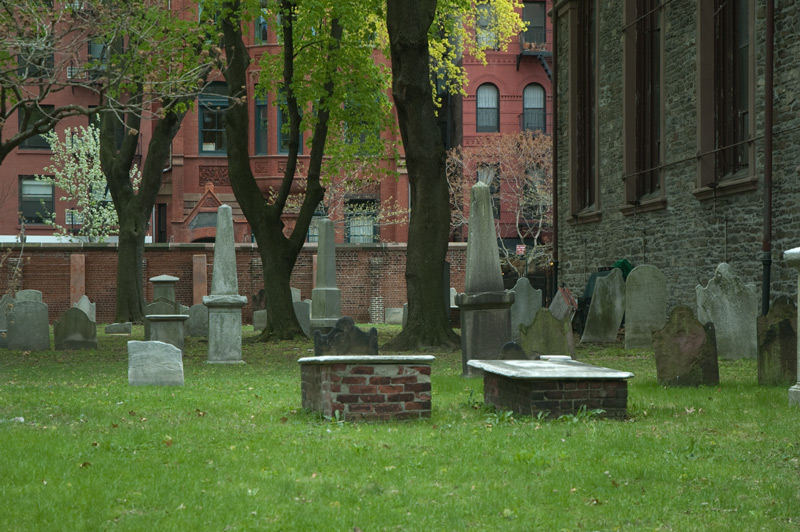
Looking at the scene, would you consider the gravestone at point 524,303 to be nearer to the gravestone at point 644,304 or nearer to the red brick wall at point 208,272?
the gravestone at point 644,304

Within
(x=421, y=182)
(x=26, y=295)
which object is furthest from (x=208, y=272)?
(x=421, y=182)

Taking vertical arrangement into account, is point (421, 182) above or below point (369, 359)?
above

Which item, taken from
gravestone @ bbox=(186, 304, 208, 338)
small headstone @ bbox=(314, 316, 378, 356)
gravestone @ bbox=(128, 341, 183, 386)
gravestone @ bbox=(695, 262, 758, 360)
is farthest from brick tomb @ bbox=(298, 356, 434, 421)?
gravestone @ bbox=(186, 304, 208, 338)

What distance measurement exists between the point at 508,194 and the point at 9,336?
97.9 feet

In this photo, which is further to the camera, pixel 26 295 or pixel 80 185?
pixel 80 185

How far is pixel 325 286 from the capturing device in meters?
24.7

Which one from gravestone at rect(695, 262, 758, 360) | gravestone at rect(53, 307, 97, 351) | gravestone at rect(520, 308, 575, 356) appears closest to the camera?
gravestone at rect(520, 308, 575, 356)

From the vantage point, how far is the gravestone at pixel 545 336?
13.7 m

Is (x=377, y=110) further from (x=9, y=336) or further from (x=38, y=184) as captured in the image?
(x=38, y=184)

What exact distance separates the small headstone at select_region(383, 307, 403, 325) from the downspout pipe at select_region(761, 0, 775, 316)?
61.4ft

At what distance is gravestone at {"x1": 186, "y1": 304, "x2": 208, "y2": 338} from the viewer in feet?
83.5

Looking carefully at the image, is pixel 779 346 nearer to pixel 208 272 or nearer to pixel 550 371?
pixel 550 371

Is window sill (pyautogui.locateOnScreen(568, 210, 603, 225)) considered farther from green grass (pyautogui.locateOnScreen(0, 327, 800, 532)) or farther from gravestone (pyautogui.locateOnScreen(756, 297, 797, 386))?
green grass (pyautogui.locateOnScreen(0, 327, 800, 532))

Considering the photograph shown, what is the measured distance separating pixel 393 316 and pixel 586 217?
10667 millimetres
